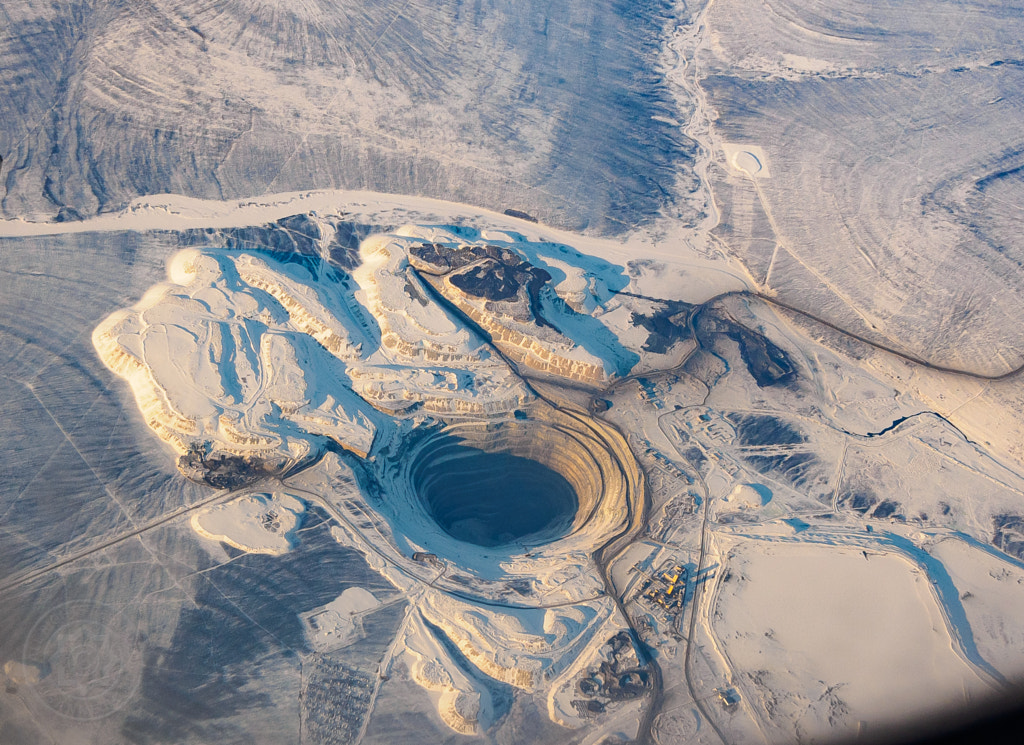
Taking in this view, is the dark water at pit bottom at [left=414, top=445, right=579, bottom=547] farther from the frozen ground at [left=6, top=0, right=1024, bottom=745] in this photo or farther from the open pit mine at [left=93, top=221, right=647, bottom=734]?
the frozen ground at [left=6, top=0, right=1024, bottom=745]

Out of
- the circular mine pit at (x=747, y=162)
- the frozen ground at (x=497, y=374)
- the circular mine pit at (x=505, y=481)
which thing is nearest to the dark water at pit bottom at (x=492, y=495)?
the circular mine pit at (x=505, y=481)

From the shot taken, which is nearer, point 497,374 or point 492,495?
point 492,495

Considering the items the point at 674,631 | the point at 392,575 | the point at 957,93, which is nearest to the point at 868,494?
the point at 674,631

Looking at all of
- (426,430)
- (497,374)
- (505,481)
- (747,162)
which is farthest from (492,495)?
(747,162)

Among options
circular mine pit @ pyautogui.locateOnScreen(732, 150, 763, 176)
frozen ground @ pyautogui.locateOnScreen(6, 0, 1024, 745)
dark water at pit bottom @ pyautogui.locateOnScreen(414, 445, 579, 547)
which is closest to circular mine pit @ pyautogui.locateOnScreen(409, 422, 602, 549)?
dark water at pit bottom @ pyautogui.locateOnScreen(414, 445, 579, 547)

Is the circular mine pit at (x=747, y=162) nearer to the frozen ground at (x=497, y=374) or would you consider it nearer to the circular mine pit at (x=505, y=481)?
the frozen ground at (x=497, y=374)

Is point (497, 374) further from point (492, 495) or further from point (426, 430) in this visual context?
point (492, 495)

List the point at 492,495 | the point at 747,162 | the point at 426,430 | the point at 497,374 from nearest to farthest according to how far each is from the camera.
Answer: the point at 426,430, the point at 492,495, the point at 497,374, the point at 747,162

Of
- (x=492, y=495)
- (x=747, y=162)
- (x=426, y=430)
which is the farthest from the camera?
(x=747, y=162)
